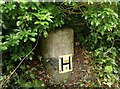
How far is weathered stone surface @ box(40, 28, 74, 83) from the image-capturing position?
2.46 meters

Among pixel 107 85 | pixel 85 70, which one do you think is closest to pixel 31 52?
pixel 85 70

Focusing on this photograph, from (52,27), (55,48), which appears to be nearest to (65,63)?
(55,48)

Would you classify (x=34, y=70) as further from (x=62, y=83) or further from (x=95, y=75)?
(x=95, y=75)

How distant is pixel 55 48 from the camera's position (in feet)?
8.10

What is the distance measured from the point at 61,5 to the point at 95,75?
28.9 inches

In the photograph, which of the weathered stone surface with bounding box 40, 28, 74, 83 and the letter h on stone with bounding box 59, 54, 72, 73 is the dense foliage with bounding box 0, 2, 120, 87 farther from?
A: the letter h on stone with bounding box 59, 54, 72, 73

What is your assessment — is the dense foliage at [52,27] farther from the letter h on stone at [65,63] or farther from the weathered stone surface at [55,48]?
the letter h on stone at [65,63]

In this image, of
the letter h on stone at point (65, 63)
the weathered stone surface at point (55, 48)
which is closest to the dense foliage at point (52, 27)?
the weathered stone surface at point (55, 48)

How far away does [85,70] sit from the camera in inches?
104

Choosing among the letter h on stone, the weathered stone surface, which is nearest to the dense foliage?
the weathered stone surface

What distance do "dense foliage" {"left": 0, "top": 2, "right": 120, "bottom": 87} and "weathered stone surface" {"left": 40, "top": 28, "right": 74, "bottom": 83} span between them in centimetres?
8

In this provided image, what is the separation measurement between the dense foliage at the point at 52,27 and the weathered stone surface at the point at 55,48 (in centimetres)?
8

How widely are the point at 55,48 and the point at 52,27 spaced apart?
0.69 feet

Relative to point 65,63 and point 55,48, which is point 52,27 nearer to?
point 55,48
